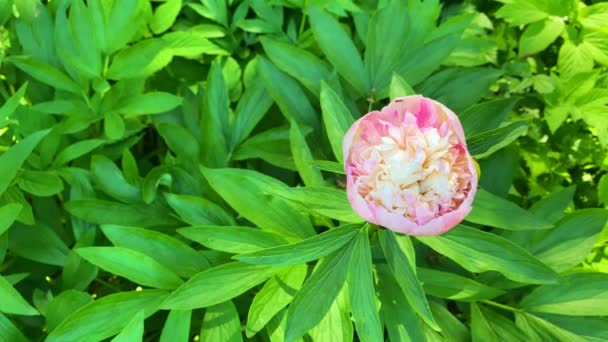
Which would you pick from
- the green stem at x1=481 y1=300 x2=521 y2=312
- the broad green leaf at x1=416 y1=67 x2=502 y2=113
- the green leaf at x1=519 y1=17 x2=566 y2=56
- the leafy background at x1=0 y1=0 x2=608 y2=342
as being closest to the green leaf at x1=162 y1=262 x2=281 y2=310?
the leafy background at x1=0 y1=0 x2=608 y2=342

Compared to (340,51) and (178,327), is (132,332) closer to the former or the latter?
(178,327)

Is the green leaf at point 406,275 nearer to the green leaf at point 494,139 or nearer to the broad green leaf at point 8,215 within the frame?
the green leaf at point 494,139

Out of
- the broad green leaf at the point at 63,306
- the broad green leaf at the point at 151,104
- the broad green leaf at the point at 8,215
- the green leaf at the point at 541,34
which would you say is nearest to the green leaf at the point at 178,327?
the broad green leaf at the point at 63,306

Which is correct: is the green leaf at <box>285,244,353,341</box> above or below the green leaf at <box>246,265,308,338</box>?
above

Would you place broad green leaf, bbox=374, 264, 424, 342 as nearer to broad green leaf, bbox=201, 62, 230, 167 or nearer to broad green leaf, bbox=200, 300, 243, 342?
broad green leaf, bbox=200, 300, 243, 342

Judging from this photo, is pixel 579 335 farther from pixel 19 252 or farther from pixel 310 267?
pixel 19 252
